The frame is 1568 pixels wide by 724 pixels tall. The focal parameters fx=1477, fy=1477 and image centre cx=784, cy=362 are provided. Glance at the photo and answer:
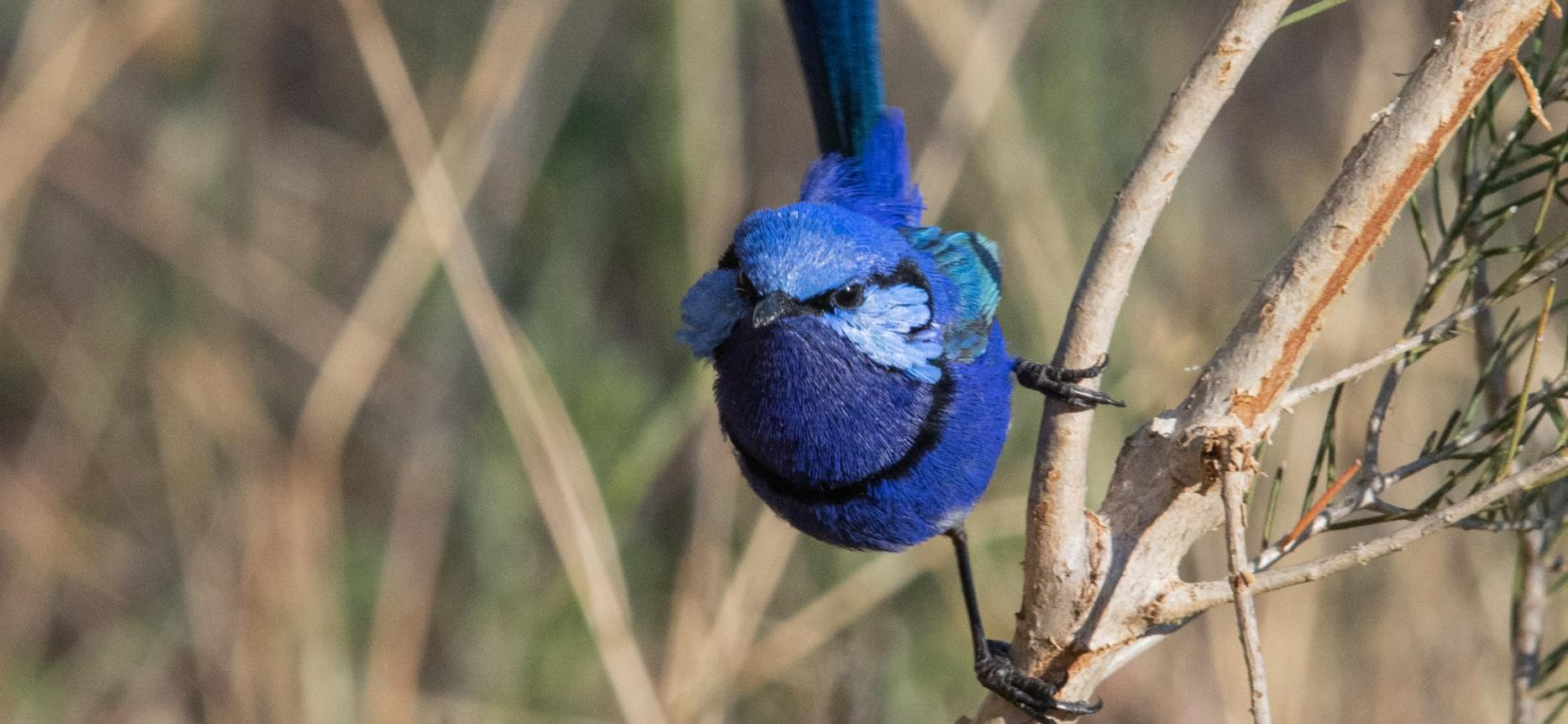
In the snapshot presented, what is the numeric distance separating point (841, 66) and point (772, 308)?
90 cm

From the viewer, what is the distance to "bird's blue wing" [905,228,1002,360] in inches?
99.0

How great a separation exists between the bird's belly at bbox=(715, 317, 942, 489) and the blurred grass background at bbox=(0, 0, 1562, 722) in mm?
605

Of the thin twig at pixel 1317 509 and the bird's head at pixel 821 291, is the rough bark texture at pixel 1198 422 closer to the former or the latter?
the thin twig at pixel 1317 509

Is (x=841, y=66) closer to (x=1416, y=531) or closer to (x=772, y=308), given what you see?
(x=772, y=308)

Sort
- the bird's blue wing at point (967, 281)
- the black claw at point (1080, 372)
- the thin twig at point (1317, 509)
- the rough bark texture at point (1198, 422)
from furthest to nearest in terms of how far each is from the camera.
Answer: the bird's blue wing at point (967, 281), the black claw at point (1080, 372), the thin twig at point (1317, 509), the rough bark texture at point (1198, 422)

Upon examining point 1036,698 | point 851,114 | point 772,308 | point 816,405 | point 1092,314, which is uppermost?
point 851,114

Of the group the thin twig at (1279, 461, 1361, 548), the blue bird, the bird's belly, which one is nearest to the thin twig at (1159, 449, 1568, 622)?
the thin twig at (1279, 461, 1361, 548)

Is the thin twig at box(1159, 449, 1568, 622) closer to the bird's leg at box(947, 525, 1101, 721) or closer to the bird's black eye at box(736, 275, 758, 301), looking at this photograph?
the bird's leg at box(947, 525, 1101, 721)

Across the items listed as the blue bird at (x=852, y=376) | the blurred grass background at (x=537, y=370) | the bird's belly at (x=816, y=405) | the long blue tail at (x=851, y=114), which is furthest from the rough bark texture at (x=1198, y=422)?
the long blue tail at (x=851, y=114)

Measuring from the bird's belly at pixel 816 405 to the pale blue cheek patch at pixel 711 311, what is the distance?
0.13 feet

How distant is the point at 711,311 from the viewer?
2.45m

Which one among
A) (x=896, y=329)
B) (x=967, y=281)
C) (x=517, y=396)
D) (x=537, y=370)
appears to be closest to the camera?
(x=896, y=329)

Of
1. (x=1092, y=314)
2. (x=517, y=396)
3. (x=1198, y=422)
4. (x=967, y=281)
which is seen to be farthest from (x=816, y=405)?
(x=517, y=396)

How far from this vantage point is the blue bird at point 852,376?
7.59 feet
